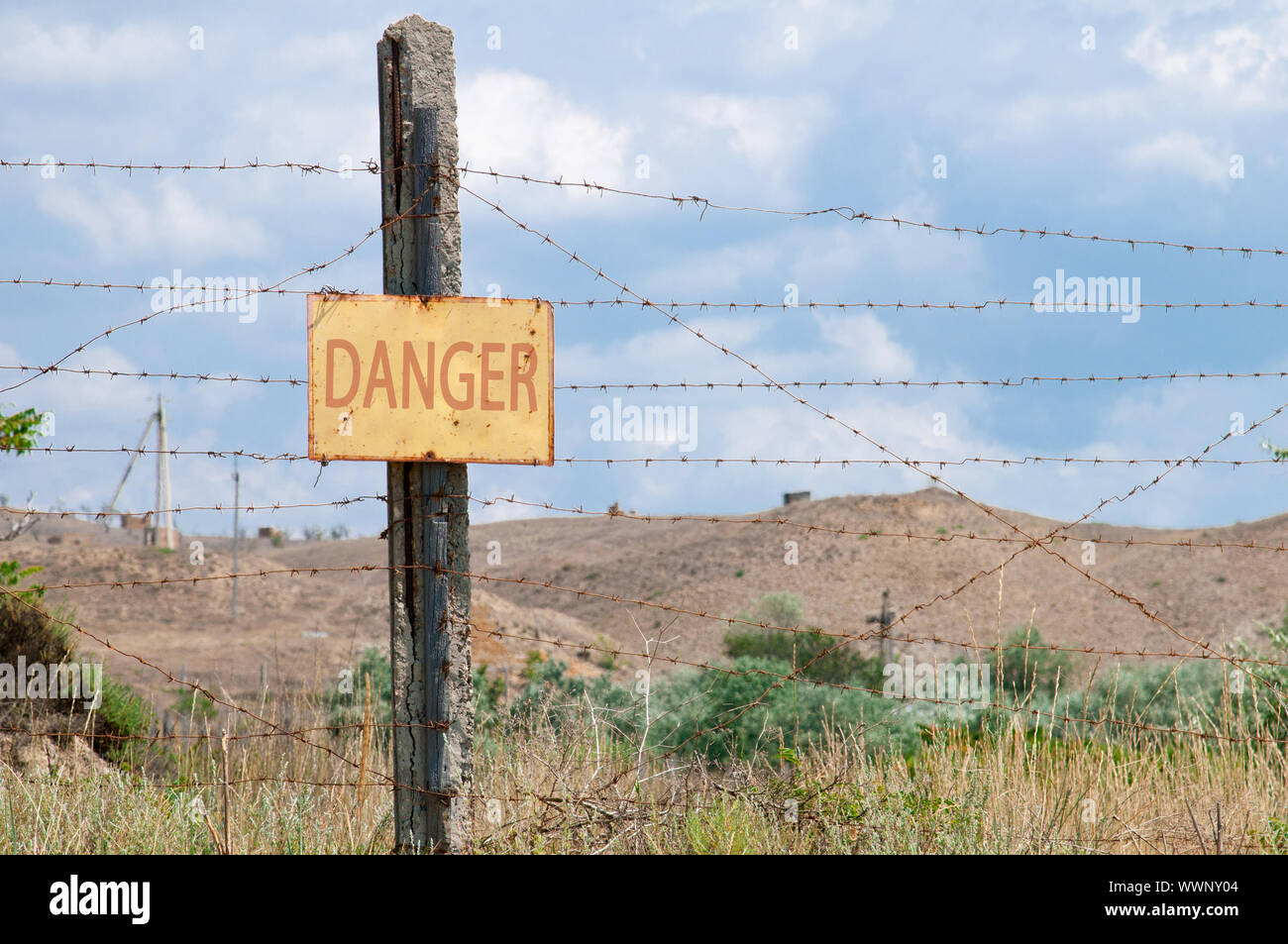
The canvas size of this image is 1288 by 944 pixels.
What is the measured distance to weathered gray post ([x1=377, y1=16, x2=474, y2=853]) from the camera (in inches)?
157

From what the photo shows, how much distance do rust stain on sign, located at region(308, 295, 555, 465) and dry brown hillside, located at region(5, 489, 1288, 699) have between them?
20066 millimetres

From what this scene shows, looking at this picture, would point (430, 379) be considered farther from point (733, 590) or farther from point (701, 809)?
point (733, 590)

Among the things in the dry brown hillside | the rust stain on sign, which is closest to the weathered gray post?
the rust stain on sign

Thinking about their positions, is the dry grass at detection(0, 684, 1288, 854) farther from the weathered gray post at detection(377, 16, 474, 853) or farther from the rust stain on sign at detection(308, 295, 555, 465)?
the rust stain on sign at detection(308, 295, 555, 465)

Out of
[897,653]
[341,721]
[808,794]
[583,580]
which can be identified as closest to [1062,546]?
[897,653]

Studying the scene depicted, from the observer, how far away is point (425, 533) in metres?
4.00

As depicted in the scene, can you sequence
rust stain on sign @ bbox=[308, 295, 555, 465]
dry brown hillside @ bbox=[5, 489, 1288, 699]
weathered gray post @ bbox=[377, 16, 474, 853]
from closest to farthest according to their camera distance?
rust stain on sign @ bbox=[308, 295, 555, 465]
weathered gray post @ bbox=[377, 16, 474, 853]
dry brown hillside @ bbox=[5, 489, 1288, 699]

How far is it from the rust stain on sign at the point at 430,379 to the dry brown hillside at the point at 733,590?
20.1 metres

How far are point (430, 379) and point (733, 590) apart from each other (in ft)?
109

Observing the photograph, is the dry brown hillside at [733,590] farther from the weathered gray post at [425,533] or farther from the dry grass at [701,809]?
the weathered gray post at [425,533]

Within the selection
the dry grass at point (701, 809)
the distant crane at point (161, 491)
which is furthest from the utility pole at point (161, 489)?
the dry grass at point (701, 809)

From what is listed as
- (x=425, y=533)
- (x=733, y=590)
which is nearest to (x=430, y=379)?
(x=425, y=533)
